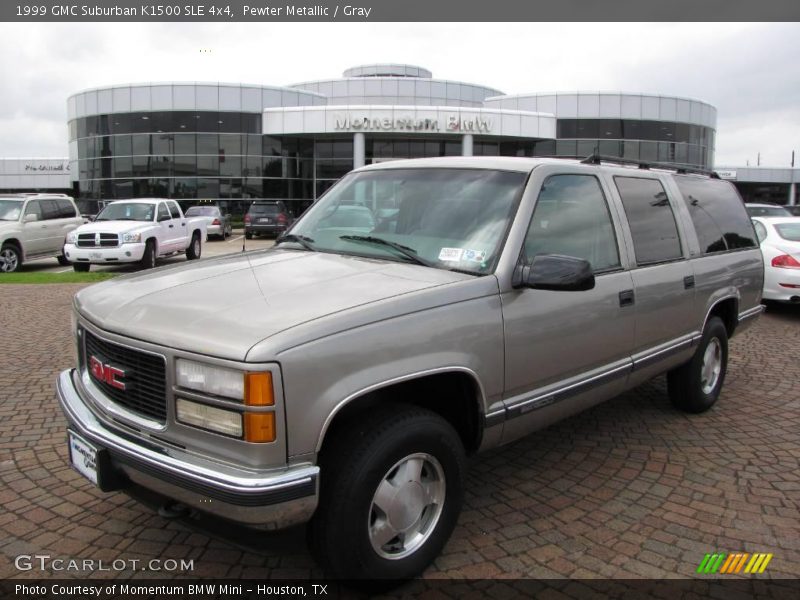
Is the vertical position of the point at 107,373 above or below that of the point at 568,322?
below

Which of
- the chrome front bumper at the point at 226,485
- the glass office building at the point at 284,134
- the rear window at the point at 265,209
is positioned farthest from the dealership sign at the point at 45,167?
the chrome front bumper at the point at 226,485

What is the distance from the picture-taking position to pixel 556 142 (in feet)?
137

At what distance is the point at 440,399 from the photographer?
312 cm

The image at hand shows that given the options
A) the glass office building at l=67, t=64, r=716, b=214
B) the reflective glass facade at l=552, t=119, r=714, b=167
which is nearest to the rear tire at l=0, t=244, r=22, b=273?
the glass office building at l=67, t=64, r=716, b=214

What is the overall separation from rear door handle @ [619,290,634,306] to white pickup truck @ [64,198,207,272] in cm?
1279

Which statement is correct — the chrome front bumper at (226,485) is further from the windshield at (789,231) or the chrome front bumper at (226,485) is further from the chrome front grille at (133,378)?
the windshield at (789,231)

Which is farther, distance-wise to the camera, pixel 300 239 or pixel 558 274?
pixel 300 239

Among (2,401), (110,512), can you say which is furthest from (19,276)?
(110,512)

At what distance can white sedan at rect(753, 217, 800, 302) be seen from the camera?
9414 mm

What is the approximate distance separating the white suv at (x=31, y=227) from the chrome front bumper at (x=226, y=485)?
14927 millimetres

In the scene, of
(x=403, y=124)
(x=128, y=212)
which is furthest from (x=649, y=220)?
(x=403, y=124)

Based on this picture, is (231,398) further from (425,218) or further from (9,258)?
(9,258)

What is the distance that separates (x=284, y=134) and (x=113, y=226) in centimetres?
2471

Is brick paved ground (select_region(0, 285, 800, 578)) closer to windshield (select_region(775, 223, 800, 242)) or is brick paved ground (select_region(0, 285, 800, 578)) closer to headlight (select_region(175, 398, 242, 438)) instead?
headlight (select_region(175, 398, 242, 438))
